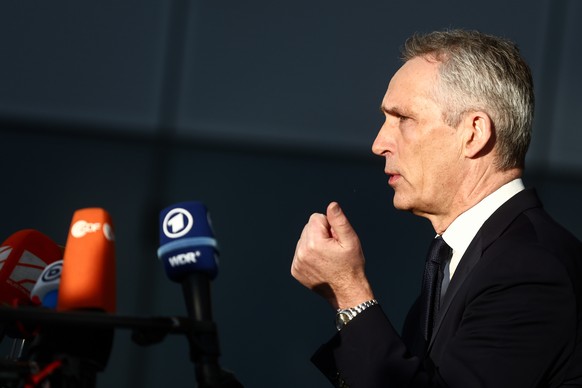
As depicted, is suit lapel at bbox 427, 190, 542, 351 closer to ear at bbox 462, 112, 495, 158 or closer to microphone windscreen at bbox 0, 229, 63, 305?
ear at bbox 462, 112, 495, 158

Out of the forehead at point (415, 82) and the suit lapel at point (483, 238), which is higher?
the forehead at point (415, 82)

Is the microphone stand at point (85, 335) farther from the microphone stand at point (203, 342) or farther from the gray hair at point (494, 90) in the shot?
the gray hair at point (494, 90)

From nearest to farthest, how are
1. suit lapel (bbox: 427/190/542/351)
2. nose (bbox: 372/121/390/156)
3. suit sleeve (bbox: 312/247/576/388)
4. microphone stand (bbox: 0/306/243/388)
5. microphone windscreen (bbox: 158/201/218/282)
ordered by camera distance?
microphone stand (bbox: 0/306/243/388)
microphone windscreen (bbox: 158/201/218/282)
suit sleeve (bbox: 312/247/576/388)
suit lapel (bbox: 427/190/542/351)
nose (bbox: 372/121/390/156)

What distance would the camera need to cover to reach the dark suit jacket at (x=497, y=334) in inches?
64.9

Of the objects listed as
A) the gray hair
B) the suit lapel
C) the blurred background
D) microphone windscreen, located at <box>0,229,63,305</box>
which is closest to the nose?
the gray hair

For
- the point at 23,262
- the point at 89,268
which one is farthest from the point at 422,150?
the point at 89,268

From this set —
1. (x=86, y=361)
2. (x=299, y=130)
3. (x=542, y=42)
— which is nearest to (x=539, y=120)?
(x=542, y=42)

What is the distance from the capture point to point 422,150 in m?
2.06

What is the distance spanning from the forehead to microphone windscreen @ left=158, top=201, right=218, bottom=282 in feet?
2.80

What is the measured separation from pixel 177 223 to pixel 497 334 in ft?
2.02

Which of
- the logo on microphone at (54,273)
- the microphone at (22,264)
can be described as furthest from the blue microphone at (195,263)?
the microphone at (22,264)

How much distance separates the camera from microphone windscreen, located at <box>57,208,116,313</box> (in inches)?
51.4

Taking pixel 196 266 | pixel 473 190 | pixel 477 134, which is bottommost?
pixel 196 266

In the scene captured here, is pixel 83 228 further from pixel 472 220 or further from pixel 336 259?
pixel 472 220
